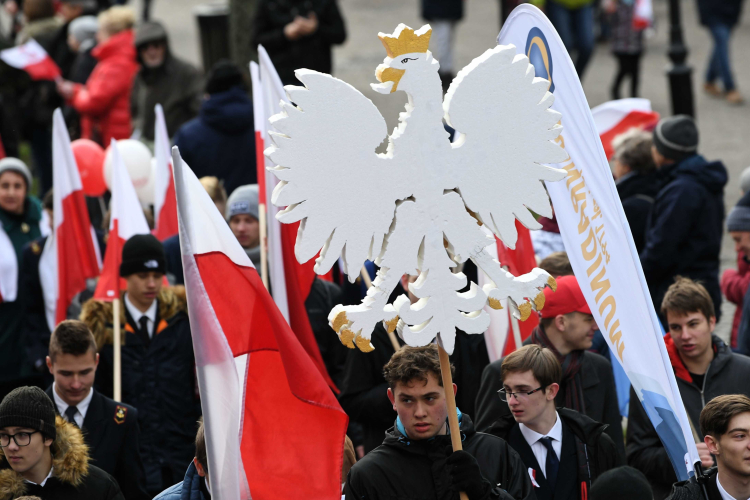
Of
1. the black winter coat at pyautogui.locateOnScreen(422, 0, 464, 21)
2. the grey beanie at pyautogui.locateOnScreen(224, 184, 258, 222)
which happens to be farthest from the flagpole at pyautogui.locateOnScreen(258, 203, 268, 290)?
the black winter coat at pyautogui.locateOnScreen(422, 0, 464, 21)

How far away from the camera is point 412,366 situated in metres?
4.28

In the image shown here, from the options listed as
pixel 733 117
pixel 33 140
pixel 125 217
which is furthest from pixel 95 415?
pixel 733 117

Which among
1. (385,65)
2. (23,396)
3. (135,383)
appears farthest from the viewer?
(135,383)

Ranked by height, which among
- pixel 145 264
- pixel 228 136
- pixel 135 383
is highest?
pixel 228 136

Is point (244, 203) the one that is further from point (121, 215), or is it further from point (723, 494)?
point (723, 494)

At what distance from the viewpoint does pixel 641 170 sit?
7625mm

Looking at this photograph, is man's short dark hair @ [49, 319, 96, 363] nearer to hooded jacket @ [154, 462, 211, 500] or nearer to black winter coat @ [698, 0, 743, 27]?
hooded jacket @ [154, 462, 211, 500]

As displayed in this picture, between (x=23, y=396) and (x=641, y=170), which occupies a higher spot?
(x=641, y=170)

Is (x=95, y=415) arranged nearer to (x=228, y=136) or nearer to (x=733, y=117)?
(x=228, y=136)

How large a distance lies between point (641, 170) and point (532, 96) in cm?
398

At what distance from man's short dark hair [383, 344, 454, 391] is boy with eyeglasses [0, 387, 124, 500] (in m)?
1.38

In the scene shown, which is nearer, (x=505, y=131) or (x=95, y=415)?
(x=505, y=131)

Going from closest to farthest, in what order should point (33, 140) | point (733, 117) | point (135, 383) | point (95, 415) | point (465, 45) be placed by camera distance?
point (95, 415) < point (135, 383) < point (33, 140) < point (733, 117) < point (465, 45)

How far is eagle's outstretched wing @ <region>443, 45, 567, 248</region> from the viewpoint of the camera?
12.5 feet
